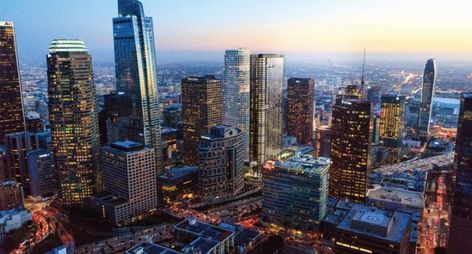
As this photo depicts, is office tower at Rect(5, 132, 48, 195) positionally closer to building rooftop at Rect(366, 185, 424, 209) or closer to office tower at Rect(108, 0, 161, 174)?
office tower at Rect(108, 0, 161, 174)

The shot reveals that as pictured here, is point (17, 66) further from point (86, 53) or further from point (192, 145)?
point (192, 145)

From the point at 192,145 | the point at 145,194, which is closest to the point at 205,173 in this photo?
the point at 145,194

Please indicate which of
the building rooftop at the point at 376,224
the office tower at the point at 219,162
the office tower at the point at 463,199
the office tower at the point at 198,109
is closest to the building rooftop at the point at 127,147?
the office tower at the point at 219,162

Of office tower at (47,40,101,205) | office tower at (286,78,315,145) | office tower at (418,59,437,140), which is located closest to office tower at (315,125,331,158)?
office tower at (286,78,315,145)

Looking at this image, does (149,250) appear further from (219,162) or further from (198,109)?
(198,109)

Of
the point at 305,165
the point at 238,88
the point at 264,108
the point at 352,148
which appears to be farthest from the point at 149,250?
the point at 238,88
